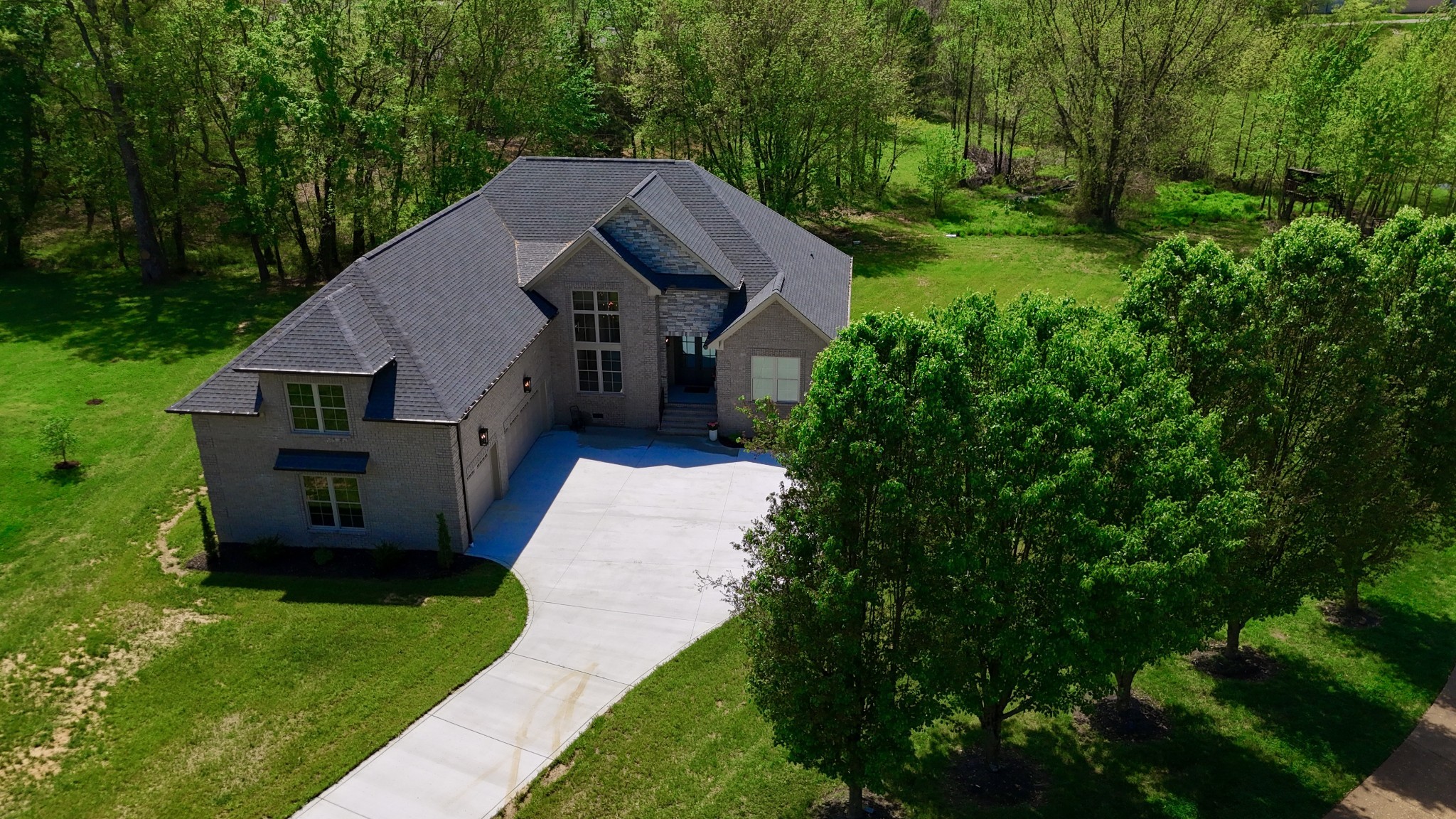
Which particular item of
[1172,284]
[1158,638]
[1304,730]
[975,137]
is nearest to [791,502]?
[1158,638]

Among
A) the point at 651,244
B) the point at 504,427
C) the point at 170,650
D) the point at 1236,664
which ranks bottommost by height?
the point at 1236,664

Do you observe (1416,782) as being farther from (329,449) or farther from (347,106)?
(347,106)

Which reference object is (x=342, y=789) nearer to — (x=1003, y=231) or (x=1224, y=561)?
(x=1224, y=561)

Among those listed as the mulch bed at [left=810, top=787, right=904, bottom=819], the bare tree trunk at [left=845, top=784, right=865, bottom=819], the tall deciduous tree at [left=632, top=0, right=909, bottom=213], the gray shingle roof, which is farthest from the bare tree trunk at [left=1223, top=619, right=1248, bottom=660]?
the tall deciduous tree at [left=632, top=0, right=909, bottom=213]

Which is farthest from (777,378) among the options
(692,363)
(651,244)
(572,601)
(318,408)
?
(318,408)

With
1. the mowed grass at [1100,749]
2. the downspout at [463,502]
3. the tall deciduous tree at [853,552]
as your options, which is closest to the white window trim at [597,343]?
the downspout at [463,502]

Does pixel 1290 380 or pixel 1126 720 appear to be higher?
pixel 1290 380

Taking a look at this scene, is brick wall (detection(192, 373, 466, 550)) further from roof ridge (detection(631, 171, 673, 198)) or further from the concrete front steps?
roof ridge (detection(631, 171, 673, 198))

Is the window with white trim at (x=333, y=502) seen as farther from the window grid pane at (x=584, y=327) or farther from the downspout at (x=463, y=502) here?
the window grid pane at (x=584, y=327)
